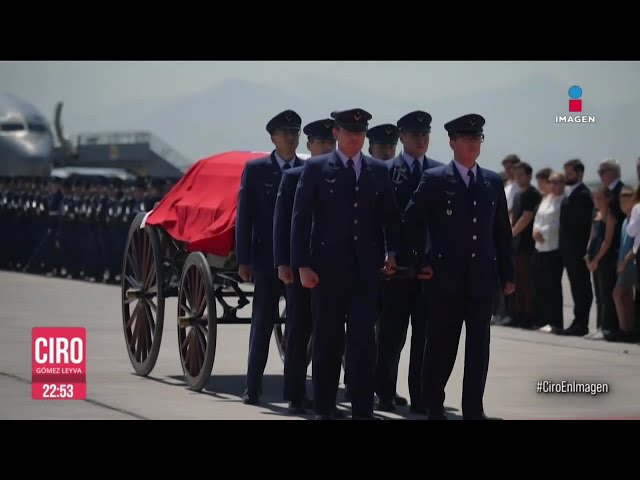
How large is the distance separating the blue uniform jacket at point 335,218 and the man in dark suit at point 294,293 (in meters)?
0.49

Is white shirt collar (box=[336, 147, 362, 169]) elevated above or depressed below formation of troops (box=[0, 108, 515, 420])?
above

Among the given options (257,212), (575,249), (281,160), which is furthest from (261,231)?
(575,249)

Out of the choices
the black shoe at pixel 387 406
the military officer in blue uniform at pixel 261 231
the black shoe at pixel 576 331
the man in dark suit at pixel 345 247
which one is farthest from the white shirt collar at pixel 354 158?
the black shoe at pixel 576 331

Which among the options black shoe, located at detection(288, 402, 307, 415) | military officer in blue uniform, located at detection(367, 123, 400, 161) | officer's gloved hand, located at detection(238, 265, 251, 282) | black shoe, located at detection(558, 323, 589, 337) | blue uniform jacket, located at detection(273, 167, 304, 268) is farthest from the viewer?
black shoe, located at detection(558, 323, 589, 337)

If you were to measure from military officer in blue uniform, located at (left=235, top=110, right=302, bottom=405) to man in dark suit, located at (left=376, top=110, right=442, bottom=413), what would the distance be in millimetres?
777

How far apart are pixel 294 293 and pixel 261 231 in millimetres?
636

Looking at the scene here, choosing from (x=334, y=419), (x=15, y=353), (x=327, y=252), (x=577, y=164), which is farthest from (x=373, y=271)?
(x=577, y=164)

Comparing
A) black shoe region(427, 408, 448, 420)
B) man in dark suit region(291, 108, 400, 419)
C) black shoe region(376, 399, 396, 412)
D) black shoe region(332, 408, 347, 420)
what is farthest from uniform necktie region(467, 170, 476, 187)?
black shoe region(376, 399, 396, 412)

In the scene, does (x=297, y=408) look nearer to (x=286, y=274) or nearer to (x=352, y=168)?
(x=286, y=274)

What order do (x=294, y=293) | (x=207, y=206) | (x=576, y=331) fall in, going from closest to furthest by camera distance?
1. (x=294, y=293)
2. (x=207, y=206)
3. (x=576, y=331)

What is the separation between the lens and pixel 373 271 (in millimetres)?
9766

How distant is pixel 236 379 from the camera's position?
12656 mm

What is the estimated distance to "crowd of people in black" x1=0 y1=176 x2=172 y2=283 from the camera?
86.5ft

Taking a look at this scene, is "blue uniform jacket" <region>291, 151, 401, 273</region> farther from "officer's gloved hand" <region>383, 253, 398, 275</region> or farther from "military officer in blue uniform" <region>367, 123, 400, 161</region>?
"military officer in blue uniform" <region>367, 123, 400, 161</region>
